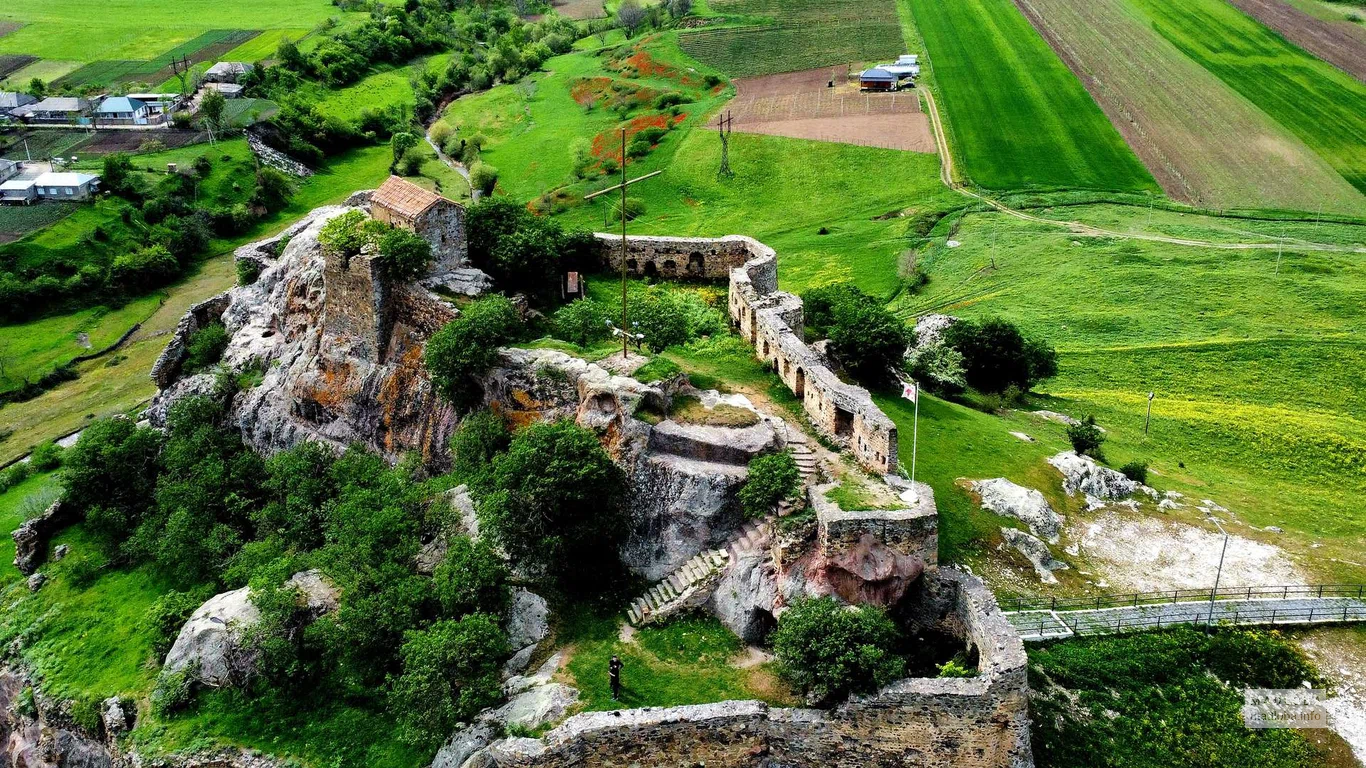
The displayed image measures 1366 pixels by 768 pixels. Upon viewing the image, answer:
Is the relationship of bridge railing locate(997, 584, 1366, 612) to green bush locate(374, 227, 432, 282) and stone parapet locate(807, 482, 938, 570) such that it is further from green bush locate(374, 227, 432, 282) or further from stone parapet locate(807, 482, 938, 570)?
green bush locate(374, 227, 432, 282)

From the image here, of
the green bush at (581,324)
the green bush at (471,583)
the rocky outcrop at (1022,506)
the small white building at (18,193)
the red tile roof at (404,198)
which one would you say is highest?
the red tile roof at (404,198)

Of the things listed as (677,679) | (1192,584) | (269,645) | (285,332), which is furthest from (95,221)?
(1192,584)

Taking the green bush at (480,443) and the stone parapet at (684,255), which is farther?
the stone parapet at (684,255)

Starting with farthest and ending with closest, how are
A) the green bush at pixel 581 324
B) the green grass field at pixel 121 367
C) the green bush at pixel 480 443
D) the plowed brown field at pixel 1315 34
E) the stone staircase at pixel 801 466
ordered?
the plowed brown field at pixel 1315 34 → the green grass field at pixel 121 367 → the green bush at pixel 581 324 → the green bush at pixel 480 443 → the stone staircase at pixel 801 466

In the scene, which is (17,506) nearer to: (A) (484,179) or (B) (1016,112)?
(A) (484,179)

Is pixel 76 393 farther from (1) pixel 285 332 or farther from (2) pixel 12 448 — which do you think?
(1) pixel 285 332

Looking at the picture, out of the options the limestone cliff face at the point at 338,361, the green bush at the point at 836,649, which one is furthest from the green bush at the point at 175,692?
the green bush at the point at 836,649

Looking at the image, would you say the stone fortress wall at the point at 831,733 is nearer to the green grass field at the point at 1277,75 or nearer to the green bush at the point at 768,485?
the green bush at the point at 768,485
